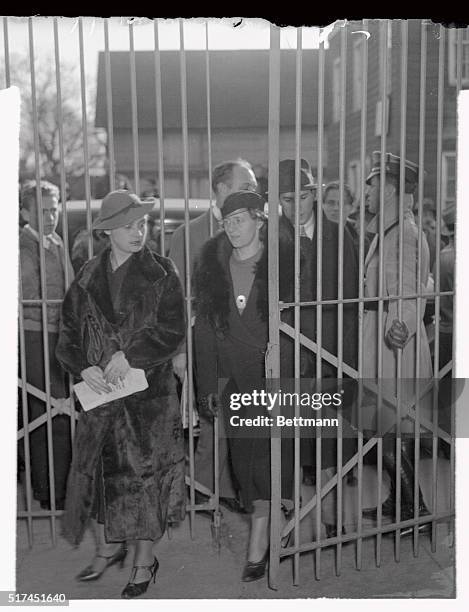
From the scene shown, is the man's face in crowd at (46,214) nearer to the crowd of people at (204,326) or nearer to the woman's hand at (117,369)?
the crowd of people at (204,326)

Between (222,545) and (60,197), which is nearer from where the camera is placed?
(60,197)

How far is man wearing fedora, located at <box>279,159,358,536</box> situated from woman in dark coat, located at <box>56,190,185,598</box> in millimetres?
539

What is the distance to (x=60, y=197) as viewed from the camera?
11.0ft

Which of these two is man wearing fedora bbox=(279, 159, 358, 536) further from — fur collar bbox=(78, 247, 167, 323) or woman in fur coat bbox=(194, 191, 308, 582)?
fur collar bbox=(78, 247, 167, 323)

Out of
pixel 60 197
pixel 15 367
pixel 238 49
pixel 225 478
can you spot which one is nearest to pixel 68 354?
pixel 15 367

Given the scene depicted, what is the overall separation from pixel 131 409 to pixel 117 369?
0.19 meters

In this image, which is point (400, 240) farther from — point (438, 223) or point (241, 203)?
point (241, 203)

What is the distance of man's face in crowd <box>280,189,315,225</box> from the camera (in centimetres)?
341

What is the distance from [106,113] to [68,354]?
3.25ft

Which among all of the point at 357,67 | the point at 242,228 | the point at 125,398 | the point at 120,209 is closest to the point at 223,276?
the point at 242,228

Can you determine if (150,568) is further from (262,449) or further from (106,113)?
(106,113)

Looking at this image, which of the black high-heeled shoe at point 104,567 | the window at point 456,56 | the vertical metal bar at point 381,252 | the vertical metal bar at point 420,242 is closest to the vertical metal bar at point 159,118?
the vertical metal bar at point 381,252

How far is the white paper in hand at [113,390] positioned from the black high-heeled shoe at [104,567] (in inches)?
24.7

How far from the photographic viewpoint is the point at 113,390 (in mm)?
3479
